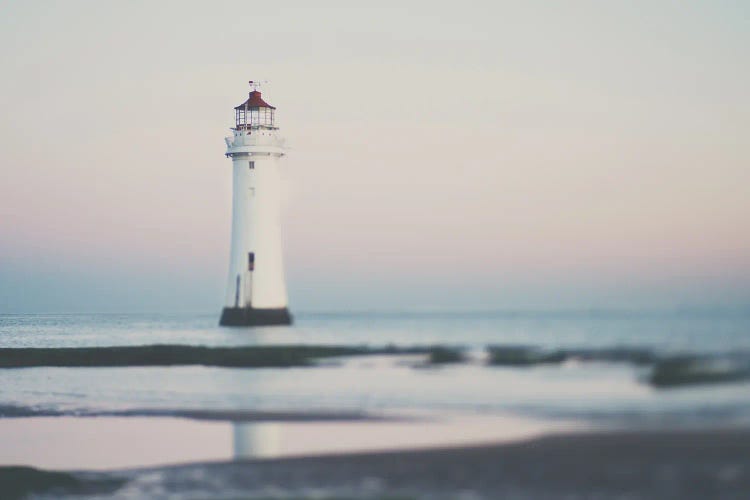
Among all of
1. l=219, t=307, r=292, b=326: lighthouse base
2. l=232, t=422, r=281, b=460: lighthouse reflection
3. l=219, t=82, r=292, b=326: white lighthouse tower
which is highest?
l=219, t=82, r=292, b=326: white lighthouse tower

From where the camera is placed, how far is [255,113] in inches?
2044

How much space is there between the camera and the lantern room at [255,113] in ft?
170

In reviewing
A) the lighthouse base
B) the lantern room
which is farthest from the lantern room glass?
the lighthouse base

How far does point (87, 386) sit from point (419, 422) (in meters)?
16.6

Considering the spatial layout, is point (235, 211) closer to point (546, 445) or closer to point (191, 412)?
point (191, 412)

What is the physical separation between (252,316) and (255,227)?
4.39 m

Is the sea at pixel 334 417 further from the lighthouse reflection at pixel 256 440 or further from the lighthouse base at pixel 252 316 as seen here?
the lighthouse base at pixel 252 316

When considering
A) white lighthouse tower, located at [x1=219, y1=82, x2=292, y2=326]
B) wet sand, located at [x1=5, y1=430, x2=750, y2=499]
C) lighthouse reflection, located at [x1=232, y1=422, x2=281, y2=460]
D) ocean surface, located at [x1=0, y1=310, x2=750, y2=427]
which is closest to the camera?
wet sand, located at [x1=5, y1=430, x2=750, y2=499]

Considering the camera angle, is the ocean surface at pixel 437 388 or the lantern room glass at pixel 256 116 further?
the lantern room glass at pixel 256 116

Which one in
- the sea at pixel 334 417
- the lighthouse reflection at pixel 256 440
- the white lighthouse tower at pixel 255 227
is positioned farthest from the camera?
the white lighthouse tower at pixel 255 227

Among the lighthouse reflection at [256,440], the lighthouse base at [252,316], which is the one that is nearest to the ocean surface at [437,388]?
the lighthouse reflection at [256,440]

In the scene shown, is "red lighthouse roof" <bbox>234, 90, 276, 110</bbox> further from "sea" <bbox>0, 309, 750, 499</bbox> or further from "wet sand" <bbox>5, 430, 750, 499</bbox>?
"wet sand" <bbox>5, 430, 750, 499</bbox>

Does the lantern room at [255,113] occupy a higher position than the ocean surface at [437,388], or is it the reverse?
the lantern room at [255,113]

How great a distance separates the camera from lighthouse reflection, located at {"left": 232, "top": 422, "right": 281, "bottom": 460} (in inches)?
781
